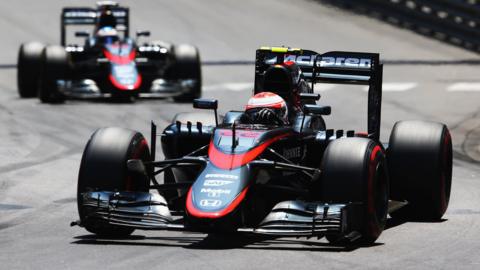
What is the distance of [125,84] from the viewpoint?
2545 centimetres

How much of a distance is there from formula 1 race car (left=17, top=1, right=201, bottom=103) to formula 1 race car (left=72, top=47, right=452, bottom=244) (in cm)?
1143

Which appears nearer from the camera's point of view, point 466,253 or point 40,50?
point 466,253

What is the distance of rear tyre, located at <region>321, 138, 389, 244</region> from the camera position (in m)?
12.0

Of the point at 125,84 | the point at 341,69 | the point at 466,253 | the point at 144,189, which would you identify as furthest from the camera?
the point at 125,84

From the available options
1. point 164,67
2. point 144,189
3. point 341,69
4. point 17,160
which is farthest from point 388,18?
point 144,189

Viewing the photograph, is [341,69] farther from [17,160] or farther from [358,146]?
[17,160]

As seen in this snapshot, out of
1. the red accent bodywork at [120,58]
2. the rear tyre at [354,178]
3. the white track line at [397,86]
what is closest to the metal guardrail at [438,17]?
the white track line at [397,86]

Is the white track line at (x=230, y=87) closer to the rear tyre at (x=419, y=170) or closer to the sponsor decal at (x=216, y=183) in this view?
the rear tyre at (x=419, y=170)

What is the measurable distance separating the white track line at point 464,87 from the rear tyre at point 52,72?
8089 mm

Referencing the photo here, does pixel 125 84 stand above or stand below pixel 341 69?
below

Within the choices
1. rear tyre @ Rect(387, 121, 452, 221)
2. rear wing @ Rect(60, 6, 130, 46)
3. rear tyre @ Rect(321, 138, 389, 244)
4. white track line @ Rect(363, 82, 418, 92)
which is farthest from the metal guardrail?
rear tyre @ Rect(321, 138, 389, 244)

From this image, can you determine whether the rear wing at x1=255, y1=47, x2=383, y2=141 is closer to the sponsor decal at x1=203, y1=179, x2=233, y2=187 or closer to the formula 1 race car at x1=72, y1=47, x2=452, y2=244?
the formula 1 race car at x1=72, y1=47, x2=452, y2=244

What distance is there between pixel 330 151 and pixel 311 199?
0.53 metres

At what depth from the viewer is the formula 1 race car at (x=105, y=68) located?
83.4 ft
